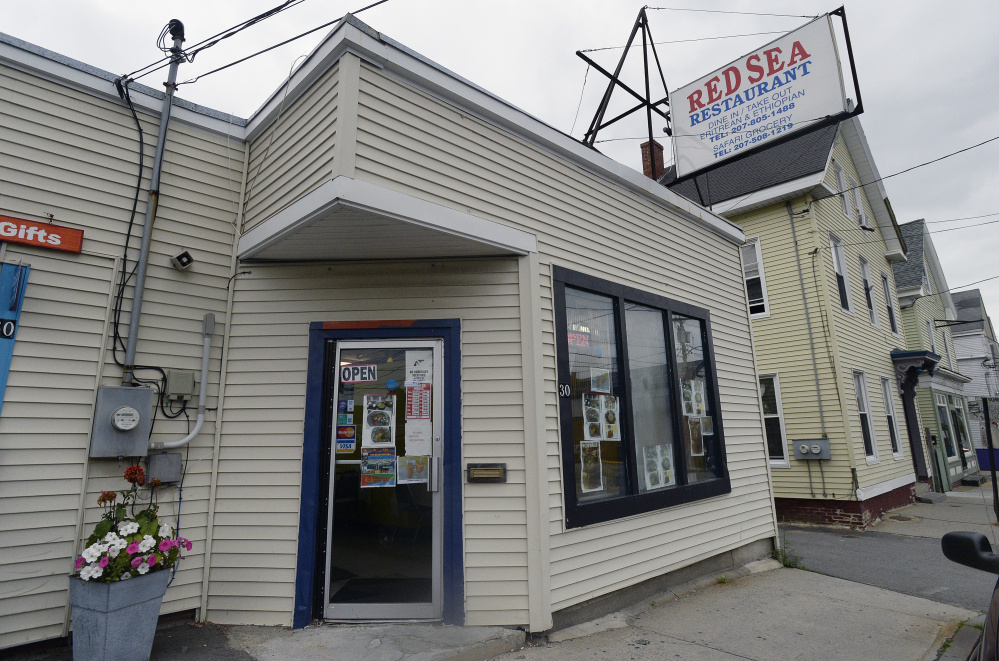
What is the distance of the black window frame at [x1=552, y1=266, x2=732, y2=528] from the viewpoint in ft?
14.8

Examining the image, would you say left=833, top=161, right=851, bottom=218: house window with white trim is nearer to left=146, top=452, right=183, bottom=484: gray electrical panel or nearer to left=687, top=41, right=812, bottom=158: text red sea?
left=687, top=41, right=812, bottom=158: text red sea

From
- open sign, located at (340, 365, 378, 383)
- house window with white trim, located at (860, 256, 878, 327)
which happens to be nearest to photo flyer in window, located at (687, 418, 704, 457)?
open sign, located at (340, 365, 378, 383)

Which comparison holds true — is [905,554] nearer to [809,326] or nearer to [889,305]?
[809,326]

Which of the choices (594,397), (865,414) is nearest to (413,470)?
(594,397)

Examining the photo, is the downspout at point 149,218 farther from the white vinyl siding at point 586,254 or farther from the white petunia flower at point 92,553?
the white vinyl siding at point 586,254

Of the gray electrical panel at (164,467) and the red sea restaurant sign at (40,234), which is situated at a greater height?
the red sea restaurant sign at (40,234)

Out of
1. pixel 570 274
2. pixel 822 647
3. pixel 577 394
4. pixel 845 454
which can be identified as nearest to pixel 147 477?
pixel 577 394

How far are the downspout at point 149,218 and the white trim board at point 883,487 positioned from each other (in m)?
10.8

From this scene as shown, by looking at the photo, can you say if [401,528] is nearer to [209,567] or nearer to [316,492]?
[316,492]

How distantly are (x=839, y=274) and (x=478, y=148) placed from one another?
33.0 ft

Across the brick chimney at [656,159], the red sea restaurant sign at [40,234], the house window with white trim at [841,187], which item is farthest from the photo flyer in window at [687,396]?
the brick chimney at [656,159]

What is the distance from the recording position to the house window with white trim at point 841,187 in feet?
39.4

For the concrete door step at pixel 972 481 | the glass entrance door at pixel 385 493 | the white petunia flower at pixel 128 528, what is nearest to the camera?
the white petunia flower at pixel 128 528

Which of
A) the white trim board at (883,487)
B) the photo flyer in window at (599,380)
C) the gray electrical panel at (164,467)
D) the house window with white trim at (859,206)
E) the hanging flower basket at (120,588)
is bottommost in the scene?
the white trim board at (883,487)
